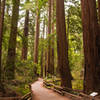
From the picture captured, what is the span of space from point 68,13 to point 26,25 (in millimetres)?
6487

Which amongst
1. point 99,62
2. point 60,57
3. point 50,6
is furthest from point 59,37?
point 50,6

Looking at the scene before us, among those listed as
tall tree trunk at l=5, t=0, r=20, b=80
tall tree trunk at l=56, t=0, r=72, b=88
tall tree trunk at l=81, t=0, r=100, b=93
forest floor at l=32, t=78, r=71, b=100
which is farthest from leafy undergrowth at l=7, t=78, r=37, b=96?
tall tree trunk at l=81, t=0, r=100, b=93

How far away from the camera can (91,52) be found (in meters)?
9.80

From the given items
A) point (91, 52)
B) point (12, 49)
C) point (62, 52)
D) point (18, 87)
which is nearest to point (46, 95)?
point (18, 87)

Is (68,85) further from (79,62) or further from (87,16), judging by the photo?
(79,62)

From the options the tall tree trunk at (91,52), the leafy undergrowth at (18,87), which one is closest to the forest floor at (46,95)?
the leafy undergrowth at (18,87)

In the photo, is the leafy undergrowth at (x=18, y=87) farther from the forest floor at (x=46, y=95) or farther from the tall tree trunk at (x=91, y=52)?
the tall tree trunk at (x=91, y=52)

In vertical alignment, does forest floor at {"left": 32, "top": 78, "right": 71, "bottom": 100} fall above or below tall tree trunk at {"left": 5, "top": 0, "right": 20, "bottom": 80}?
below

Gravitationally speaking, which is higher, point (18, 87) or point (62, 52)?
point (62, 52)

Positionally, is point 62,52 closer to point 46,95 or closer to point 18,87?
point 46,95

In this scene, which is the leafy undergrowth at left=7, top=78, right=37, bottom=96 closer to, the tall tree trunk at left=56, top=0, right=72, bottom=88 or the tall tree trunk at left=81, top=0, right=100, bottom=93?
the tall tree trunk at left=56, top=0, right=72, bottom=88

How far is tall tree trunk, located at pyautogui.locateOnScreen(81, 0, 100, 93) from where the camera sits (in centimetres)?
975

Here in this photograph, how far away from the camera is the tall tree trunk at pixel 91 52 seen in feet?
32.0

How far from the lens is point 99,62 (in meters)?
9.73
